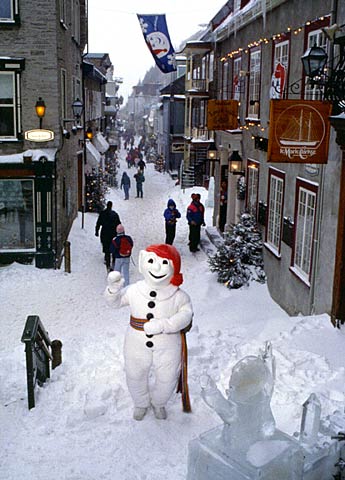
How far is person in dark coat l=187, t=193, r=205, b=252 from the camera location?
16.7 meters

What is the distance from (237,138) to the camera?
1585 centimetres

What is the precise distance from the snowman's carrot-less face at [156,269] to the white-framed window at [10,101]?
9.75 m

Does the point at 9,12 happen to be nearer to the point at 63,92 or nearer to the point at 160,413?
the point at 63,92

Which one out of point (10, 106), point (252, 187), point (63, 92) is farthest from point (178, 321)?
point (63, 92)

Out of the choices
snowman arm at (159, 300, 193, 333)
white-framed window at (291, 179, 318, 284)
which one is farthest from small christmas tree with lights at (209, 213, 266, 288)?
snowman arm at (159, 300, 193, 333)

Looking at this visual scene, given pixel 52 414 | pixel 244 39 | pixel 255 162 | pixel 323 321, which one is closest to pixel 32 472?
pixel 52 414

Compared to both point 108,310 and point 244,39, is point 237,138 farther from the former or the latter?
point 108,310

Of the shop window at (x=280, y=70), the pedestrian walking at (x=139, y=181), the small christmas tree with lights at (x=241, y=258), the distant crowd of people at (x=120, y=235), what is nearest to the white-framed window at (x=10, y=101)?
the distant crowd of people at (x=120, y=235)

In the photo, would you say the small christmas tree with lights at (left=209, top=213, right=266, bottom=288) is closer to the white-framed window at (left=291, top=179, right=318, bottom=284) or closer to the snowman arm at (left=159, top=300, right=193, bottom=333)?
the white-framed window at (left=291, top=179, right=318, bottom=284)

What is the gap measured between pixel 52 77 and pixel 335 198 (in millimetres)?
9057

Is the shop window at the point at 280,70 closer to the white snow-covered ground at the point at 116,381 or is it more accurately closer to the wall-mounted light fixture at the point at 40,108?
the white snow-covered ground at the point at 116,381

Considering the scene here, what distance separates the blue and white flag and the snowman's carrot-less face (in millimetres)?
17504

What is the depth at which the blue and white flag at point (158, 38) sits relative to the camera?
71.1 ft

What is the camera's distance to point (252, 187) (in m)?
14.9
